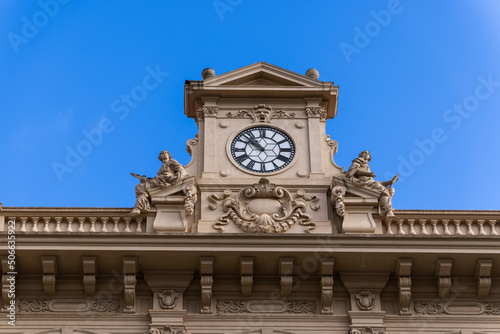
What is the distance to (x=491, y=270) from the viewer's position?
2377 cm

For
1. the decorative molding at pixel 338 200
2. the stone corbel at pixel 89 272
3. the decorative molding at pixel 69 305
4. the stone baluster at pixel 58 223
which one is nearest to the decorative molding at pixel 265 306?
the decorative molding at pixel 338 200

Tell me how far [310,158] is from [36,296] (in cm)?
688

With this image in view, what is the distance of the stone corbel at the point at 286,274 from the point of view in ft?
76.9

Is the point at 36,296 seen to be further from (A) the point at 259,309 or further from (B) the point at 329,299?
(B) the point at 329,299

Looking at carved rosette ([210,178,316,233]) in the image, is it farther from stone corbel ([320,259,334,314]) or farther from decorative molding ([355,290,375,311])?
decorative molding ([355,290,375,311])

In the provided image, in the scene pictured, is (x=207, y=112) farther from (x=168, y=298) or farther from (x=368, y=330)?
(x=368, y=330)

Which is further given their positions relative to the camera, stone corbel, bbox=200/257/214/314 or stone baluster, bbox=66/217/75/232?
stone baluster, bbox=66/217/75/232

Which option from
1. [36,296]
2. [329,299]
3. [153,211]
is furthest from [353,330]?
[36,296]

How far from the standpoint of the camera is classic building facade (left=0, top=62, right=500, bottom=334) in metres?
23.3

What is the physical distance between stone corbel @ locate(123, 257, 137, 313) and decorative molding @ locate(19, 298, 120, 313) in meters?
0.24

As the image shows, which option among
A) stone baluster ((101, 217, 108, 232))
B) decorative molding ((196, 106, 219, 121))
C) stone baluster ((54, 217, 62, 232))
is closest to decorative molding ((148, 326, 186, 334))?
stone baluster ((101, 217, 108, 232))

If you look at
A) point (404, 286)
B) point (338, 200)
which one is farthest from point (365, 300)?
point (338, 200)

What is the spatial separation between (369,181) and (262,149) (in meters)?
2.74

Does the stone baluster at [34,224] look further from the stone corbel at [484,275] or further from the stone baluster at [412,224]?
the stone corbel at [484,275]
